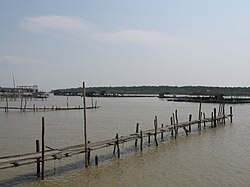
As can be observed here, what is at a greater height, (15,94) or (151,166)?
(15,94)

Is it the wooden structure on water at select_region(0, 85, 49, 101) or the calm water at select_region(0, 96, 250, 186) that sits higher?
the wooden structure on water at select_region(0, 85, 49, 101)

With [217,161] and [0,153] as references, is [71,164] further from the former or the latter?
[217,161]

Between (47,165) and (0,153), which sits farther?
(0,153)

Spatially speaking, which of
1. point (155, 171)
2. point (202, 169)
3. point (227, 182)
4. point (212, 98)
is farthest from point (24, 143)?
point (212, 98)

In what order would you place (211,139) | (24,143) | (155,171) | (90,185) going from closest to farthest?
(90,185) → (155,171) → (24,143) → (211,139)

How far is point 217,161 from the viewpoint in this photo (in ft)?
61.4

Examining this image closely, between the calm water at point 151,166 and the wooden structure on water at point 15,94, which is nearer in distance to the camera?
the calm water at point 151,166

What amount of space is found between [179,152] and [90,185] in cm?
866

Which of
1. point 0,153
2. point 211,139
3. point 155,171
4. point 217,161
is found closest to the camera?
point 155,171

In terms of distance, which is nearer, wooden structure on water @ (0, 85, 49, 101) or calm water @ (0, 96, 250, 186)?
calm water @ (0, 96, 250, 186)

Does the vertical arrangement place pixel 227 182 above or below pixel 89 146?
below

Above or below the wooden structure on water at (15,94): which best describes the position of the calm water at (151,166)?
below

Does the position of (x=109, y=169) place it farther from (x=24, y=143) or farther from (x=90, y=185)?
(x=24, y=143)

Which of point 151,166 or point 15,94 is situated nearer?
point 151,166
